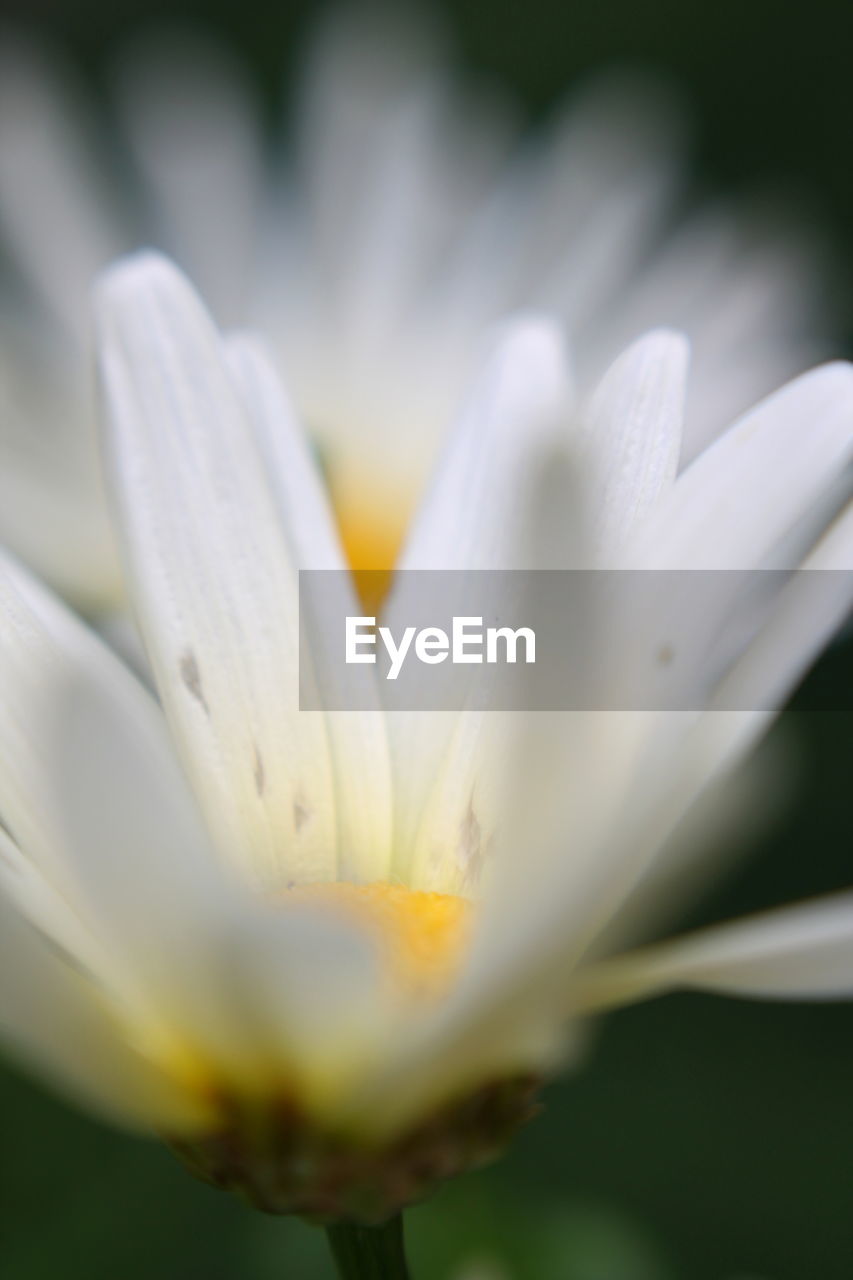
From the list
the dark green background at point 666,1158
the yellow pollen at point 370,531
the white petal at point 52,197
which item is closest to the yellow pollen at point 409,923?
the dark green background at point 666,1158

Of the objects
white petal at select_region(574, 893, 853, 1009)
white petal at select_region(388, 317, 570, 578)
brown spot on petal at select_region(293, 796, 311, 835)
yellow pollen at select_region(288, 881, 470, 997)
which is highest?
white petal at select_region(388, 317, 570, 578)

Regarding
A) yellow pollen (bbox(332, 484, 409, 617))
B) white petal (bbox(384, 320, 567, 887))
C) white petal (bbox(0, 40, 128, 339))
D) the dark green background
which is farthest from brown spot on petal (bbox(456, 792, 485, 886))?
white petal (bbox(0, 40, 128, 339))

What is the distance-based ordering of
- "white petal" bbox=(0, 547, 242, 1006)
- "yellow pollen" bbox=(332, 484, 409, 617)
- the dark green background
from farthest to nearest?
1. "yellow pollen" bbox=(332, 484, 409, 617)
2. the dark green background
3. "white petal" bbox=(0, 547, 242, 1006)

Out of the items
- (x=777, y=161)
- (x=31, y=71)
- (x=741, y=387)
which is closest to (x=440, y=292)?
(x=741, y=387)

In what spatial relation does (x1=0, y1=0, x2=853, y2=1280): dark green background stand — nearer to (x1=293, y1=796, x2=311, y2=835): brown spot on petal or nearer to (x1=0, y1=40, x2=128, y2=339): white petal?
(x1=293, y1=796, x2=311, y2=835): brown spot on petal

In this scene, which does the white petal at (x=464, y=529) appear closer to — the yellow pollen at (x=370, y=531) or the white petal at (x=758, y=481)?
the white petal at (x=758, y=481)

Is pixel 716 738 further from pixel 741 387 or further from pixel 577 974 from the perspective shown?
pixel 741 387

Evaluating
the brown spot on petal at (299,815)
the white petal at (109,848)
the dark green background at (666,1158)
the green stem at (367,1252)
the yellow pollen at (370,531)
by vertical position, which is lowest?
the dark green background at (666,1158)
